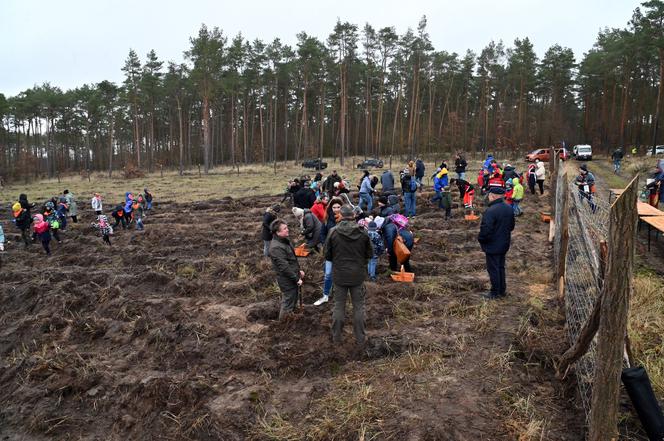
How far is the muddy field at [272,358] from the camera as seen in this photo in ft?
14.0

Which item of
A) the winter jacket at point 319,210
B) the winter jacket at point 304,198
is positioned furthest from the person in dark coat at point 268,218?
the winter jacket at point 304,198

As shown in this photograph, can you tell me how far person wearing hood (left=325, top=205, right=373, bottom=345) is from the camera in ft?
18.4

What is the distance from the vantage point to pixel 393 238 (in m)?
8.26

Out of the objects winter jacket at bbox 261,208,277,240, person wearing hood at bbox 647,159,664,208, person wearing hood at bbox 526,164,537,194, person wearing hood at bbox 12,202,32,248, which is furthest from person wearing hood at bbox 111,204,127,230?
person wearing hood at bbox 647,159,664,208

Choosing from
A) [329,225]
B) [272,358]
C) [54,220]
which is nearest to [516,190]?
[329,225]

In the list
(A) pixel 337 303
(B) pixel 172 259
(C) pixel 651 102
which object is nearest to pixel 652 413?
(A) pixel 337 303

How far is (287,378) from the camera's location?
5.24 m

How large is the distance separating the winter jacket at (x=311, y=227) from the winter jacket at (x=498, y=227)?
12.7 ft

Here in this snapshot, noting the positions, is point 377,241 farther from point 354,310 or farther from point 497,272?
point 354,310

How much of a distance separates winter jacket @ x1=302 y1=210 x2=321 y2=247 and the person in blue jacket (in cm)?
178

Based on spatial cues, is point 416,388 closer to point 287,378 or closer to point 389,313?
point 287,378

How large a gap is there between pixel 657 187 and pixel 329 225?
1028 cm

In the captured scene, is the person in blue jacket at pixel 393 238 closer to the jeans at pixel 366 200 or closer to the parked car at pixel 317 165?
the jeans at pixel 366 200

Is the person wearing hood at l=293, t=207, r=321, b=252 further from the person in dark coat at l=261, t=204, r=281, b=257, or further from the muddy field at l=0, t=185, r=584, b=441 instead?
the person in dark coat at l=261, t=204, r=281, b=257
